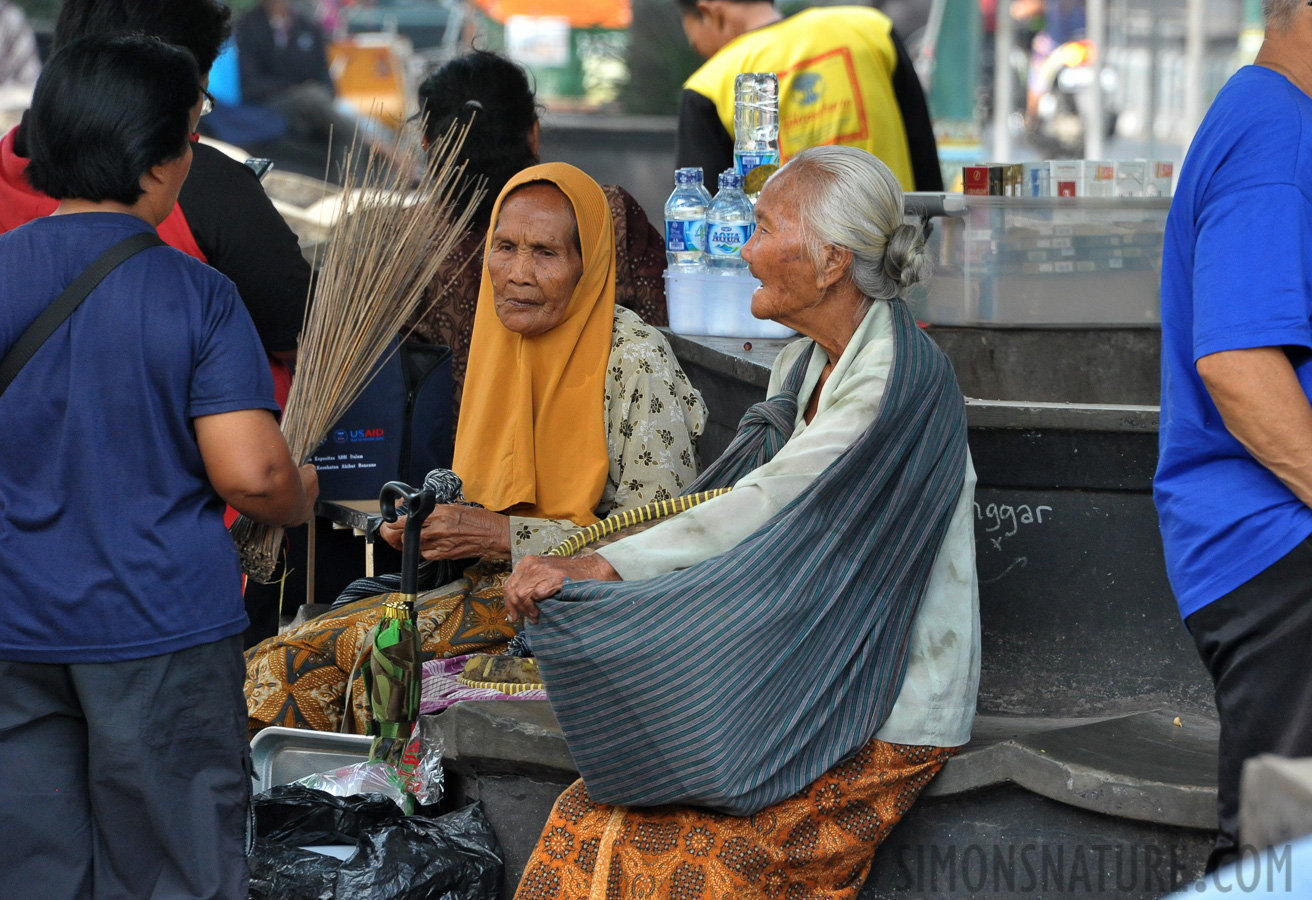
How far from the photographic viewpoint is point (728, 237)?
3154 millimetres

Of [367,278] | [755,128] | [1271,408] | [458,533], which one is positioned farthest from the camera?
[755,128]

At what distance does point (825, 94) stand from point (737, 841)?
2591 millimetres

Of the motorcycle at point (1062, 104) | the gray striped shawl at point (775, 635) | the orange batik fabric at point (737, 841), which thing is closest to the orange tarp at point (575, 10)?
the motorcycle at point (1062, 104)

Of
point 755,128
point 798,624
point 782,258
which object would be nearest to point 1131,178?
point 755,128

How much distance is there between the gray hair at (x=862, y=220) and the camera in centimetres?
212

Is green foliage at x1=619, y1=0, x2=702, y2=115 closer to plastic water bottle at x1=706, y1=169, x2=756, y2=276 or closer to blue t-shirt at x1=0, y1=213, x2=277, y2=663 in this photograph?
plastic water bottle at x1=706, y1=169, x2=756, y2=276

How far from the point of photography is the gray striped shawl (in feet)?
→ 6.44

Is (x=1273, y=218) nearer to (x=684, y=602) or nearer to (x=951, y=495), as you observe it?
(x=951, y=495)

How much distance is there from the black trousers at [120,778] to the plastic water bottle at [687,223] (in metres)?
1.61

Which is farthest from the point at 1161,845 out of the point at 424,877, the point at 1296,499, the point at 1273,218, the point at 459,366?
the point at 459,366

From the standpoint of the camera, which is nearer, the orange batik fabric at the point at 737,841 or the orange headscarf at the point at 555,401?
the orange batik fabric at the point at 737,841

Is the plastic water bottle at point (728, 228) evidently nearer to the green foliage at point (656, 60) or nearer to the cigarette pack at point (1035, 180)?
the cigarette pack at point (1035, 180)

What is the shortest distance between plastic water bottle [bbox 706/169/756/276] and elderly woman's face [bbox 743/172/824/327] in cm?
94

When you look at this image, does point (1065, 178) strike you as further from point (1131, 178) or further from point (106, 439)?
point (106, 439)
